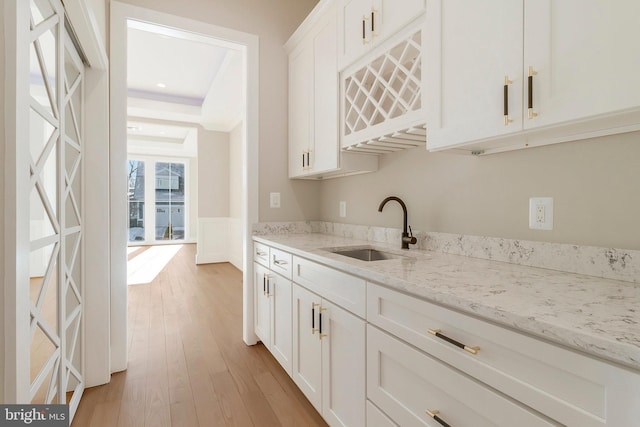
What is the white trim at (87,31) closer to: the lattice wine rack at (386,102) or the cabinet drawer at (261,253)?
the lattice wine rack at (386,102)

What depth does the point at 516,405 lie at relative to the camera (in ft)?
2.32

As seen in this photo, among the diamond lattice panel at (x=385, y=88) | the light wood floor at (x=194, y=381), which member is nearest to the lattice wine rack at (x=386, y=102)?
the diamond lattice panel at (x=385, y=88)

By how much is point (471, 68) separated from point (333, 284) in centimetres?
103

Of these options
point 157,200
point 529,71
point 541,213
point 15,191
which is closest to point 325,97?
point 529,71

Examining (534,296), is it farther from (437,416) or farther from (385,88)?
(385,88)

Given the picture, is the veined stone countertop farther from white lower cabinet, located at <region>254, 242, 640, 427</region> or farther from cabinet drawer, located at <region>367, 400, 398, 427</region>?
cabinet drawer, located at <region>367, 400, 398, 427</region>

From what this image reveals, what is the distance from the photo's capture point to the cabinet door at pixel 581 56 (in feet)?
2.50

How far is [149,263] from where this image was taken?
5926 millimetres

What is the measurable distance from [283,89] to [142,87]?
11.9ft

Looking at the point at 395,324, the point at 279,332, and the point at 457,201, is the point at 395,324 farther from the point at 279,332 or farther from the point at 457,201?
the point at 279,332

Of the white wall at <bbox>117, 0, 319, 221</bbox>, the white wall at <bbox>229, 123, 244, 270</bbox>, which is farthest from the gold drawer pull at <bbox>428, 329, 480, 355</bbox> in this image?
the white wall at <bbox>229, 123, 244, 270</bbox>

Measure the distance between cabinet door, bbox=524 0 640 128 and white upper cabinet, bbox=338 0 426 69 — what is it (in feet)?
1.89

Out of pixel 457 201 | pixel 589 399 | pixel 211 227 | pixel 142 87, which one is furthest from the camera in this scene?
pixel 211 227

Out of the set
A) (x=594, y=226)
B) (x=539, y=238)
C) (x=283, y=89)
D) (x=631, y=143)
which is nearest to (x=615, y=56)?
(x=631, y=143)
